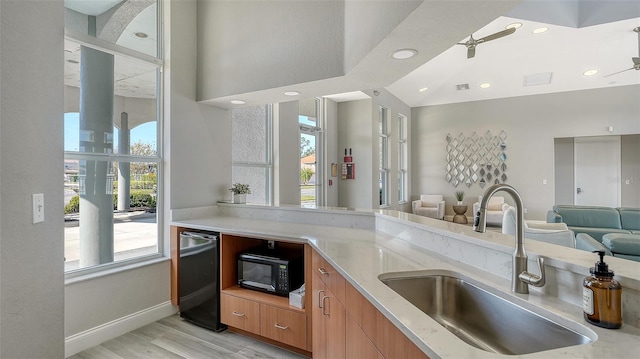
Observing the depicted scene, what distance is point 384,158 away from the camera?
7.89m

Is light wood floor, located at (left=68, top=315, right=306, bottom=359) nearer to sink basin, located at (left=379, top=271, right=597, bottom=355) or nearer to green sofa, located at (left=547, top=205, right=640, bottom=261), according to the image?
sink basin, located at (left=379, top=271, right=597, bottom=355)

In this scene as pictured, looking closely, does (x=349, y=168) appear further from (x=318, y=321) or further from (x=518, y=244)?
(x=518, y=244)

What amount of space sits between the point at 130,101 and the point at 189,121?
0.55 m

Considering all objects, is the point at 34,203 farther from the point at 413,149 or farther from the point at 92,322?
the point at 413,149

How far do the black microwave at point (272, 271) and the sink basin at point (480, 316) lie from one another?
1.21 meters

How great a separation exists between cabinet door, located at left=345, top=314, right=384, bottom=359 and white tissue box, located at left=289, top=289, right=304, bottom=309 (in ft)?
2.72

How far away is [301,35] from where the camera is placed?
2.52m

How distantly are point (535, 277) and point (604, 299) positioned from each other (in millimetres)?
223

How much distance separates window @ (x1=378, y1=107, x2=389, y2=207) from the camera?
7.69 metres

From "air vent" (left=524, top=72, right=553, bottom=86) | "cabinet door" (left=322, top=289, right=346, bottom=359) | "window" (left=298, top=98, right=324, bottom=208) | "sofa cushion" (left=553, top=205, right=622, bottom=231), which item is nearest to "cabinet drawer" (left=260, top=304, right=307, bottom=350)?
"cabinet door" (left=322, top=289, right=346, bottom=359)

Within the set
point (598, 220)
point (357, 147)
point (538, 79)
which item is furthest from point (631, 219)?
point (357, 147)

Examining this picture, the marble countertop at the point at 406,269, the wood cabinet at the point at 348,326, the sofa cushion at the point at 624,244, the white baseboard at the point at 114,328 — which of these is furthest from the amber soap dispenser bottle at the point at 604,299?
the sofa cushion at the point at 624,244

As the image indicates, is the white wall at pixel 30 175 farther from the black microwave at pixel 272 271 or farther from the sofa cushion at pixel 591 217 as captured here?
the sofa cushion at pixel 591 217

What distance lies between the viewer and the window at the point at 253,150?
4.00m
